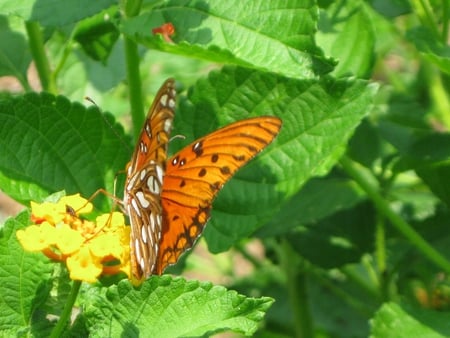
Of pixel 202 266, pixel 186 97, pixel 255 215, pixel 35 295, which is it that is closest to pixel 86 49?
pixel 186 97

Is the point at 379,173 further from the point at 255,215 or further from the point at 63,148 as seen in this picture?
the point at 63,148

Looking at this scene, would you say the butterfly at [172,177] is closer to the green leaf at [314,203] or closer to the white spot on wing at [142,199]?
the white spot on wing at [142,199]

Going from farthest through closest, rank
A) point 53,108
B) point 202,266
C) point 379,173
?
point 202,266
point 379,173
point 53,108

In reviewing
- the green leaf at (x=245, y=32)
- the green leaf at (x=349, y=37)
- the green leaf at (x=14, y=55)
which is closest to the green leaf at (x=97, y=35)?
the green leaf at (x=14, y=55)

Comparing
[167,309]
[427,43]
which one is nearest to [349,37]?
[427,43]

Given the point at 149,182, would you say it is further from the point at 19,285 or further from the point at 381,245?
the point at 381,245

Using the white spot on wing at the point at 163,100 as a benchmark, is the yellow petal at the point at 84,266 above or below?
below
